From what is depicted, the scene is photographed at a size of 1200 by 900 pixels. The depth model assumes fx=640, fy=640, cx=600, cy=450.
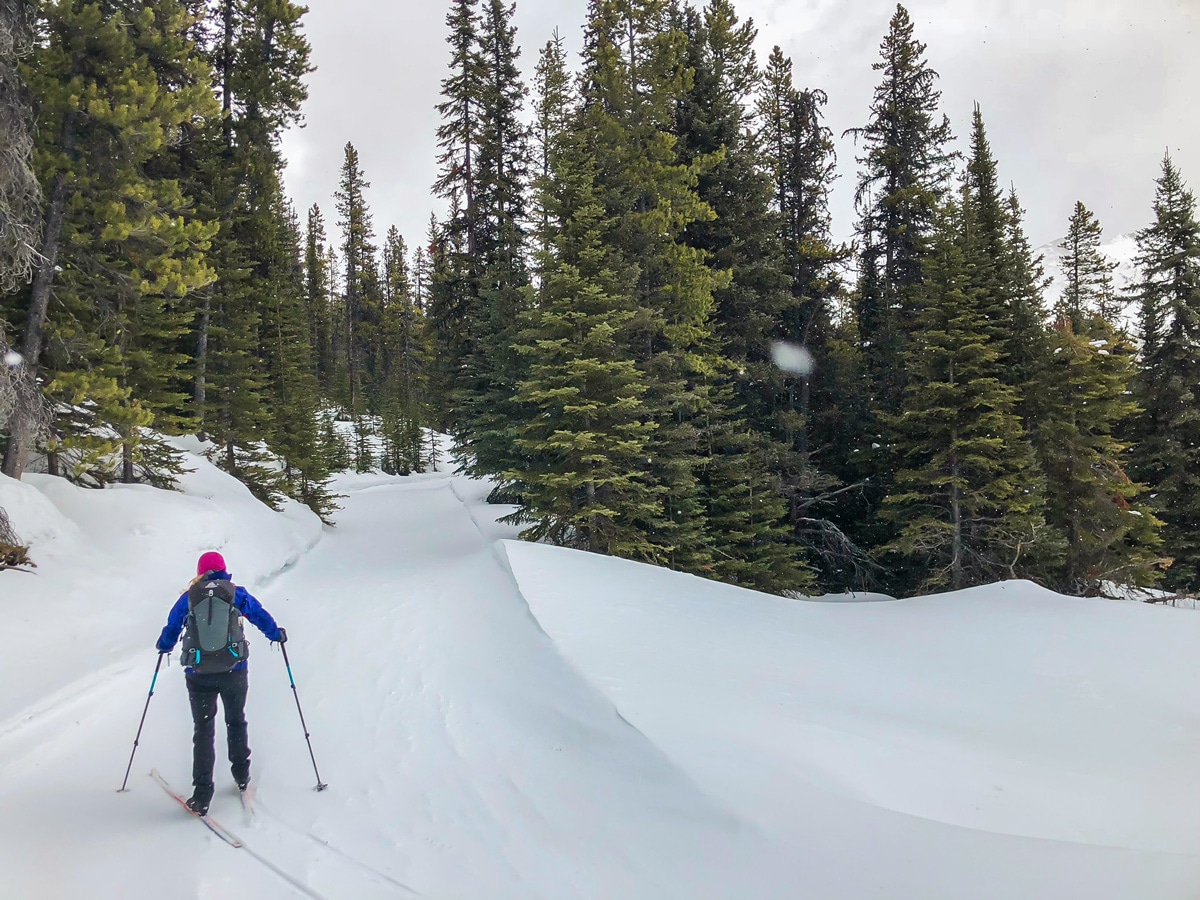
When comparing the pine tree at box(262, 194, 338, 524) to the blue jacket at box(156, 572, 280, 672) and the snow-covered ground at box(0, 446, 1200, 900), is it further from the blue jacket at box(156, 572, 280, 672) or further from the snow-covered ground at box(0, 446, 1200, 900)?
the blue jacket at box(156, 572, 280, 672)

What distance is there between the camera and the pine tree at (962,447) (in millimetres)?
15477

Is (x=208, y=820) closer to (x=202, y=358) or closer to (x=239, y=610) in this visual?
(x=239, y=610)

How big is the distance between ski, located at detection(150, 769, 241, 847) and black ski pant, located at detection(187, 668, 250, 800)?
0.14m

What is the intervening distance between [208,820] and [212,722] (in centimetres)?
71

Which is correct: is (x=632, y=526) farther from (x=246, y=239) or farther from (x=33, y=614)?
(x=246, y=239)

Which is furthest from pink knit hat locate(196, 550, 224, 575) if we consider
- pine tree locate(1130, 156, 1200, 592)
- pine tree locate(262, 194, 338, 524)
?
pine tree locate(1130, 156, 1200, 592)

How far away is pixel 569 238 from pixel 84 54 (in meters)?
8.78

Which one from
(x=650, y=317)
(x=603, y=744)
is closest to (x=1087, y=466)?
(x=650, y=317)

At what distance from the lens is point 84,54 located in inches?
410

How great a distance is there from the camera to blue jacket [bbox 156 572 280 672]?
523 cm

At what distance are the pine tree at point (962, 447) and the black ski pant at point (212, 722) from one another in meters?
14.8

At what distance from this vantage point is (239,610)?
17.8 ft

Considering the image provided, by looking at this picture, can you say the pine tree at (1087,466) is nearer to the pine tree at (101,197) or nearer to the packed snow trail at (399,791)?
the packed snow trail at (399,791)

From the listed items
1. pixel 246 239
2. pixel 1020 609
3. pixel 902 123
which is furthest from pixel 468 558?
pixel 902 123
